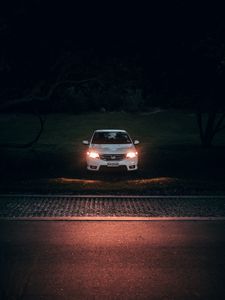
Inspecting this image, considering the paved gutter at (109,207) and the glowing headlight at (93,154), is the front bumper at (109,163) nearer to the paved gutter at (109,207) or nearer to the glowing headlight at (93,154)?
the glowing headlight at (93,154)

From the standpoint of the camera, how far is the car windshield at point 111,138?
17.8 m

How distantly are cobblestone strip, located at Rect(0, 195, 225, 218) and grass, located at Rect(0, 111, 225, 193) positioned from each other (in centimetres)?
138

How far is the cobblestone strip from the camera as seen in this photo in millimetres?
10195

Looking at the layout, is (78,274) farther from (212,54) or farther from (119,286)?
(212,54)

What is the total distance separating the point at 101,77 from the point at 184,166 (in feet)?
20.2

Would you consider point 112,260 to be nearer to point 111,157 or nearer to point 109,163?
point 109,163

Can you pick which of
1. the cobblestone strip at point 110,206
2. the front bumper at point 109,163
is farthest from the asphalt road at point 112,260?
the front bumper at point 109,163

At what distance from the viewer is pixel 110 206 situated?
11.1m

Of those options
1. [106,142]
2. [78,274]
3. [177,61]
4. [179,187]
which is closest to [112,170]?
[106,142]

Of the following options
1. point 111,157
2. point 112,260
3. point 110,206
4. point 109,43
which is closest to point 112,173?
point 111,157

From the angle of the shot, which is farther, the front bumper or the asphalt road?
the front bumper

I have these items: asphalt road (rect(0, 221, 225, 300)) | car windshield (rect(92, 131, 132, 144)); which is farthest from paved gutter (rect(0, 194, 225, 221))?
car windshield (rect(92, 131, 132, 144))

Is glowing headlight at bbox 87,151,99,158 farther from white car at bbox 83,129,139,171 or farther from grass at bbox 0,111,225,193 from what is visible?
grass at bbox 0,111,225,193

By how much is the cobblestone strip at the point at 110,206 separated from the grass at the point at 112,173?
138cm
